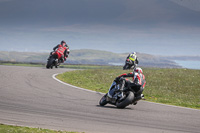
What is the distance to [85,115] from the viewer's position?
11.3 m

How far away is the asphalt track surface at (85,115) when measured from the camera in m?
9.71

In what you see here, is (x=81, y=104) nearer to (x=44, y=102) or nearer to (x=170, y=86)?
(x=44, y=102)

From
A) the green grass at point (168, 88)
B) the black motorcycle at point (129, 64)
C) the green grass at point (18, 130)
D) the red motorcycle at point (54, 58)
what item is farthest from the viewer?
the black motorcycle at point (129, 64)

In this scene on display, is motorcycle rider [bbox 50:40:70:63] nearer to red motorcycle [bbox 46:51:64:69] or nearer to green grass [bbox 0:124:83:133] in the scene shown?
red motorcycle [bbox 46:51:64:69]

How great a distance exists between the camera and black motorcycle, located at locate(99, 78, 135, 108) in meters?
12.9

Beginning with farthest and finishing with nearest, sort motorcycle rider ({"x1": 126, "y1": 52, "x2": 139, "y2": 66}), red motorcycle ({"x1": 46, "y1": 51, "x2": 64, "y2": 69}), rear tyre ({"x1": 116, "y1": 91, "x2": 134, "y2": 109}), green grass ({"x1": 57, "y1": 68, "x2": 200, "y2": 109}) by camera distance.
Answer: motorcycle rider ({"x1": 126, "y1": 52, "x2": 139, "y2": 66}), red motorcycle ({"x1": 46, "y1": 51, "x2": 64, "y2": 69}), green grass ({"x1": 57, "y1": 68, "x2": 200, "y2": 109}), rear tyre ({"x1": 116, "y1": 91, "x2": 134, "y2": 109})

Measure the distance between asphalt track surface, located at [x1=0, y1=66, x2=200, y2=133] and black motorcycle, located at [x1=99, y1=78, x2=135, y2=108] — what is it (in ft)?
0.91

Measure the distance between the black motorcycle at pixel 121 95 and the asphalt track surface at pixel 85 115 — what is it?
10.9 inches

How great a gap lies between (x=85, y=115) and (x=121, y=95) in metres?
2.18

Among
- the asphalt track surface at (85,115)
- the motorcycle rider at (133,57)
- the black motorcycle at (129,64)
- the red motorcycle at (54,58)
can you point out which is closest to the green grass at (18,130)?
the asphalt track surface at (85,115)

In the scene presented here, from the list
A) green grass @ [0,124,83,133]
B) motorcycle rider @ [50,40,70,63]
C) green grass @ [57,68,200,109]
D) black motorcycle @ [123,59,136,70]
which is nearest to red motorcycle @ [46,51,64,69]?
motorcycle rider @ [50,40,70,63]

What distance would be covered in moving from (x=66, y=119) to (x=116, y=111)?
2.65 m

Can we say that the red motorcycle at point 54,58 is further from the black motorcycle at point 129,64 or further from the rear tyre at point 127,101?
the rear tyre at point 127,101

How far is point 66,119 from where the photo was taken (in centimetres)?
1041
